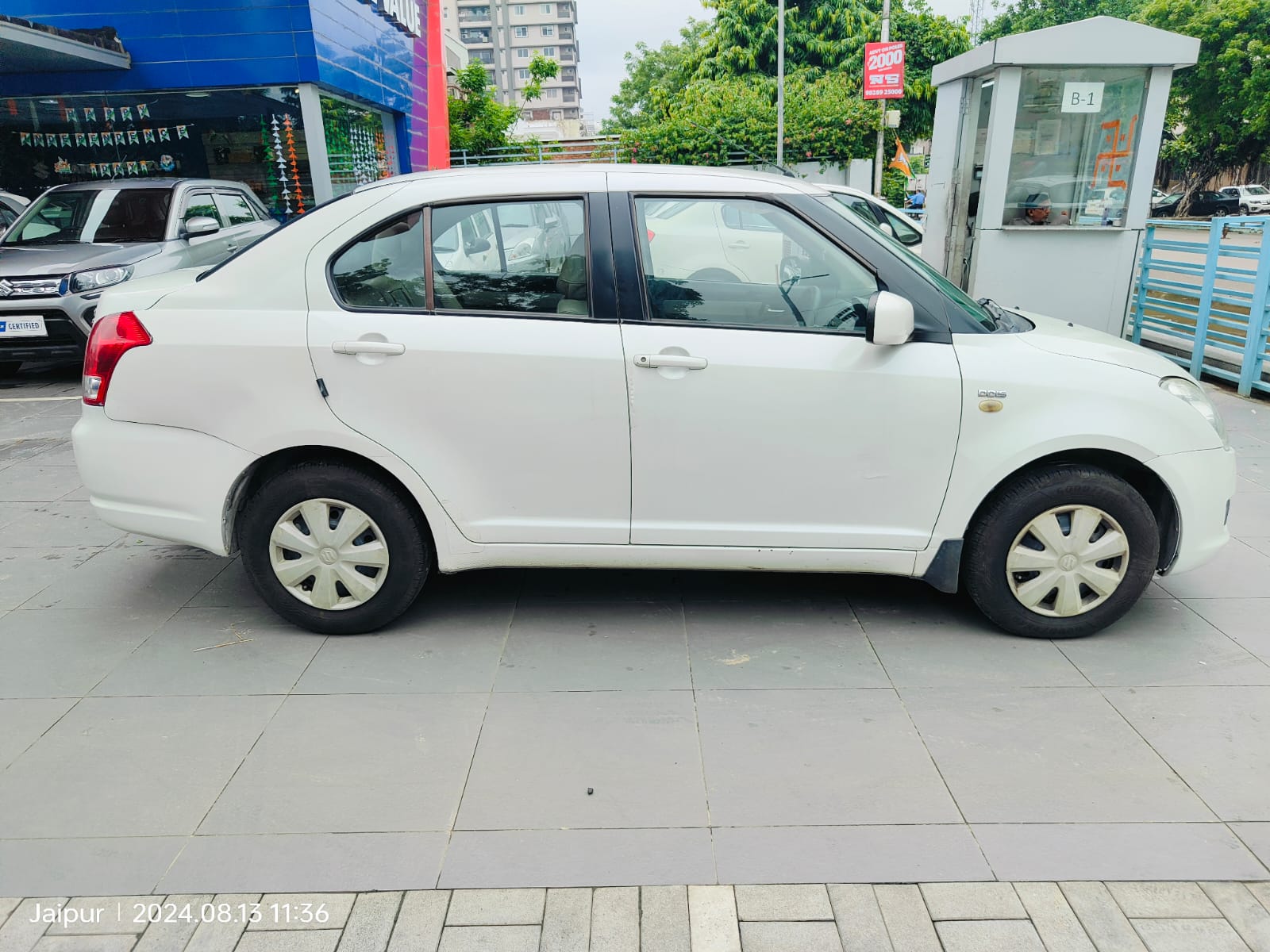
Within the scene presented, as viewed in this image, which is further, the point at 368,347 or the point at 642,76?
the point at 642,76

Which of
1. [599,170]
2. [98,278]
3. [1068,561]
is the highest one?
[599,170]

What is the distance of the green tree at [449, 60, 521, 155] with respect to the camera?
2367 cm

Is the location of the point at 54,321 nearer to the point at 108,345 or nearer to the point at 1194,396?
the point at 108,345

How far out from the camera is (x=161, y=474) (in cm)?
359

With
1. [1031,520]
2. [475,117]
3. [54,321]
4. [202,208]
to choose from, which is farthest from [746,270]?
[475,117]

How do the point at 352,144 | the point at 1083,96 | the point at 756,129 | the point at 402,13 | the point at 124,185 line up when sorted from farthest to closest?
1. the point at 756,129
2. the point at 402,13
3. the point at 352,144
4. the point at 124,185
5. the point at 1083,96

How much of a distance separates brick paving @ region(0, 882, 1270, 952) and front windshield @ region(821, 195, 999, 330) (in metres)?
2.02

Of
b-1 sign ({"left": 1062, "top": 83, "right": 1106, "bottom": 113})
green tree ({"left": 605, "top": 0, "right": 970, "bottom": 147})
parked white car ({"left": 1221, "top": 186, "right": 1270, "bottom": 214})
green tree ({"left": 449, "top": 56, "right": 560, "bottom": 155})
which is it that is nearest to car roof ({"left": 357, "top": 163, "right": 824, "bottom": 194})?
b-1 sign ({"left": 1062, "top": 83, "right": 1106, "bottom": 113})

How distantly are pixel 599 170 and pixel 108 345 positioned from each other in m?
1.98

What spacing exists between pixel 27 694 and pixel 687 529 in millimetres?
2448

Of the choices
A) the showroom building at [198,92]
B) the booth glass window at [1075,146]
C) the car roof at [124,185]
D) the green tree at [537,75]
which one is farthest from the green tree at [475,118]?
the booth glass window at [1075,146]

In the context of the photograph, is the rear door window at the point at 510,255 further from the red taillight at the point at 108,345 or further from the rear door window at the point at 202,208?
the rear door window at the point at 202,208

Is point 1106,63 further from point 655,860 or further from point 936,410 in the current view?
point 655,860

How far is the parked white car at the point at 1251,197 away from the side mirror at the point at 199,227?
1544 inches
